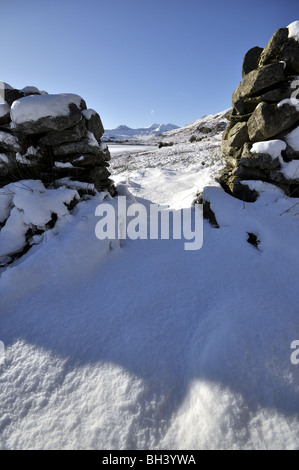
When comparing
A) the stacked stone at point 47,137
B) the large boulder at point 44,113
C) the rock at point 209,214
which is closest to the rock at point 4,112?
the stacked stone at point 47,137

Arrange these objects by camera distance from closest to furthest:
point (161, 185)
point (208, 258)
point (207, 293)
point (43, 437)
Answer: point (43, 437), point (207, 293), point (208, 258), point (161, 185)

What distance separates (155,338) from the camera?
2.12 meters

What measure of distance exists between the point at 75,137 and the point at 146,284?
10.6 ft

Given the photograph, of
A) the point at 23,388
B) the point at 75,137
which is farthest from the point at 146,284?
the point at 75,137

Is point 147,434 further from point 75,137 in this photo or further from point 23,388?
point 75,137

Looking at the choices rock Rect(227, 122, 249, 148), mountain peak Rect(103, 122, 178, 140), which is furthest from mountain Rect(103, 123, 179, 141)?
rock Rect(227, 122, 249, 148)

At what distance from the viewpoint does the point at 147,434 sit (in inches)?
59.2

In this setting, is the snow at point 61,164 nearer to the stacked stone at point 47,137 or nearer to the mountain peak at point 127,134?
the stacked stone at point 47,137

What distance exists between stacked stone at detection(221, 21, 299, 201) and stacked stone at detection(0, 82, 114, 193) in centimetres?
309

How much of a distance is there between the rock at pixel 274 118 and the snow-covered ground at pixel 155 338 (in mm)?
1108

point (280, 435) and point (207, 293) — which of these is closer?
point (280, 435)

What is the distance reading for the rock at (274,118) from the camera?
131 inches

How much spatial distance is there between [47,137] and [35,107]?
0.50 m

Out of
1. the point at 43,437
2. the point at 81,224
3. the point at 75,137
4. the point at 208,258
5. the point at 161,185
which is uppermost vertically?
the point at 75,137
